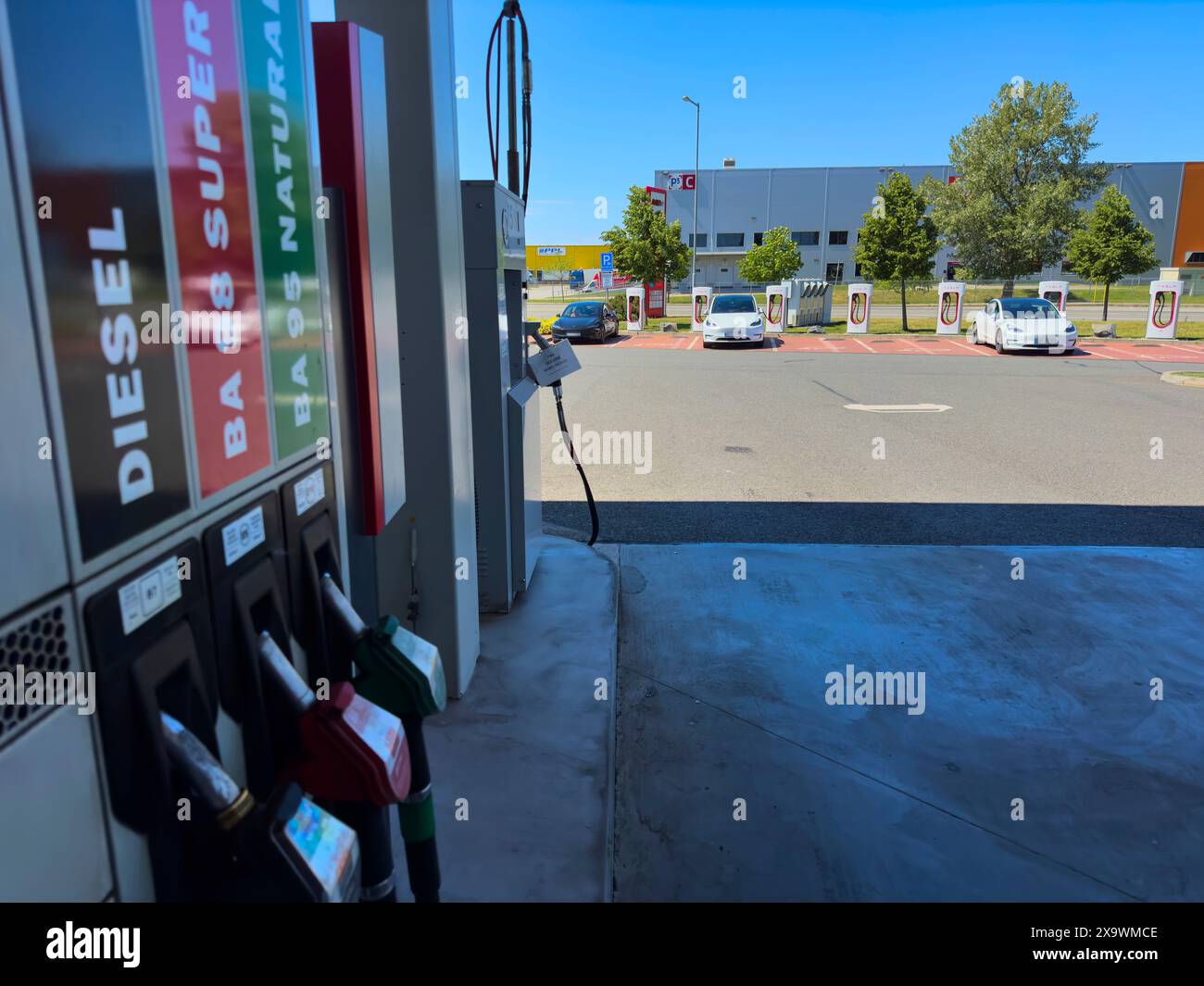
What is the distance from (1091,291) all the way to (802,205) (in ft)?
59.2

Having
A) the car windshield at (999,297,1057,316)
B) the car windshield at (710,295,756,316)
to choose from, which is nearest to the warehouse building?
the car windshield at (710,295,756,316)

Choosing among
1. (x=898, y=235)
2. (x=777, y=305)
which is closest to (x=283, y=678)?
(x=777, y=305)

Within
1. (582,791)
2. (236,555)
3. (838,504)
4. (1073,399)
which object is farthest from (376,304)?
(1073,399)

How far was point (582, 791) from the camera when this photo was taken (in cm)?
299

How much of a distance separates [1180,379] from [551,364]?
15.4 meters

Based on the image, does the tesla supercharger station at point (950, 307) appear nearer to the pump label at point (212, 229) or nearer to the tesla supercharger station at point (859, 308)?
the tesla supercharger station at point (859, 308)

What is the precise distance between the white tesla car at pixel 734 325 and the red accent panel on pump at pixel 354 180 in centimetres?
2169

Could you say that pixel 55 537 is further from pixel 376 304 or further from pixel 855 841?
pixel 855 841

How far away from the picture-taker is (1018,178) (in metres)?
32.6

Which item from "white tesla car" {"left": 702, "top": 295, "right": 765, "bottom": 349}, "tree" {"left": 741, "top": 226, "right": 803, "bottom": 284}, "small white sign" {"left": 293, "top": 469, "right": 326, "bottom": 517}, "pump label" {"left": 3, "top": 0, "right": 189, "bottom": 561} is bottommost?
"white tesla car" {"left": 702, "top": 295, "right": 765, "bottom": 349}

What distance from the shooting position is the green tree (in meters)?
34.2

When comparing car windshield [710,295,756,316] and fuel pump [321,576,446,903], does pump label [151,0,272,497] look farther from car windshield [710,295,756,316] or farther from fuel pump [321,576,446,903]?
car windshield [710,295,756,316]

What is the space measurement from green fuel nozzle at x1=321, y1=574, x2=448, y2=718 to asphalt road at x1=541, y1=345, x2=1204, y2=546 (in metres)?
4.87

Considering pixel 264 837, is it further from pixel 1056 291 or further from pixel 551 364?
pixel 1056 291
